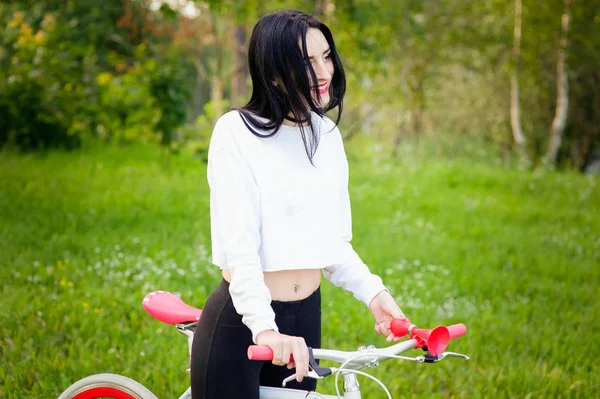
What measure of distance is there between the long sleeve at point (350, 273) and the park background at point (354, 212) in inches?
71.5

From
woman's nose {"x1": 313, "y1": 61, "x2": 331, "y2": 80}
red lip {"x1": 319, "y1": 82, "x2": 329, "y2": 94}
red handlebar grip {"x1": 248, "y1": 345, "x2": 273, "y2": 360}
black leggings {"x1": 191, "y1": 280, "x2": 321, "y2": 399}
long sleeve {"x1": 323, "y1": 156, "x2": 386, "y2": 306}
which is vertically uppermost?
woman's nose {"x1": 313, "y1": 61, "x2": 331, "y2": 80}

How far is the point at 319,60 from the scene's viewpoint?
6.07 ft

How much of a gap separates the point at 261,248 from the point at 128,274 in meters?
3.59

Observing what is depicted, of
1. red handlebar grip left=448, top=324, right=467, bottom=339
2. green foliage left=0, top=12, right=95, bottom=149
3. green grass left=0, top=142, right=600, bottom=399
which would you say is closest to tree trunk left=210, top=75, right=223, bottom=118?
green grass left=0, top=142, right=600, bottom=399

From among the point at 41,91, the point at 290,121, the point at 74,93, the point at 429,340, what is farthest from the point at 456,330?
the point at 74,93

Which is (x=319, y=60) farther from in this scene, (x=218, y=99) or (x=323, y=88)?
(x=218, y=99)

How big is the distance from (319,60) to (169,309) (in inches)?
35.0

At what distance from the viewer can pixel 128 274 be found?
203 inches

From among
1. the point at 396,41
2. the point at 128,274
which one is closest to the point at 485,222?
the point at 128,274

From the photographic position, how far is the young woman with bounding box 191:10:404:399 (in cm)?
177

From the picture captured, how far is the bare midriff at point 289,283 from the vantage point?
73.5 inches

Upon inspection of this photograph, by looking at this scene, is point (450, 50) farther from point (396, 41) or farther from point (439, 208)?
point (439, 208)

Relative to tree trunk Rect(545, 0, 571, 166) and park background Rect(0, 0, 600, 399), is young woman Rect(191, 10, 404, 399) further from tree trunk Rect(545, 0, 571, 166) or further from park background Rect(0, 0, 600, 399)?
tree trunk Rect(545, 0, 571, 166)

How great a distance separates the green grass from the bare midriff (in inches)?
72.3
